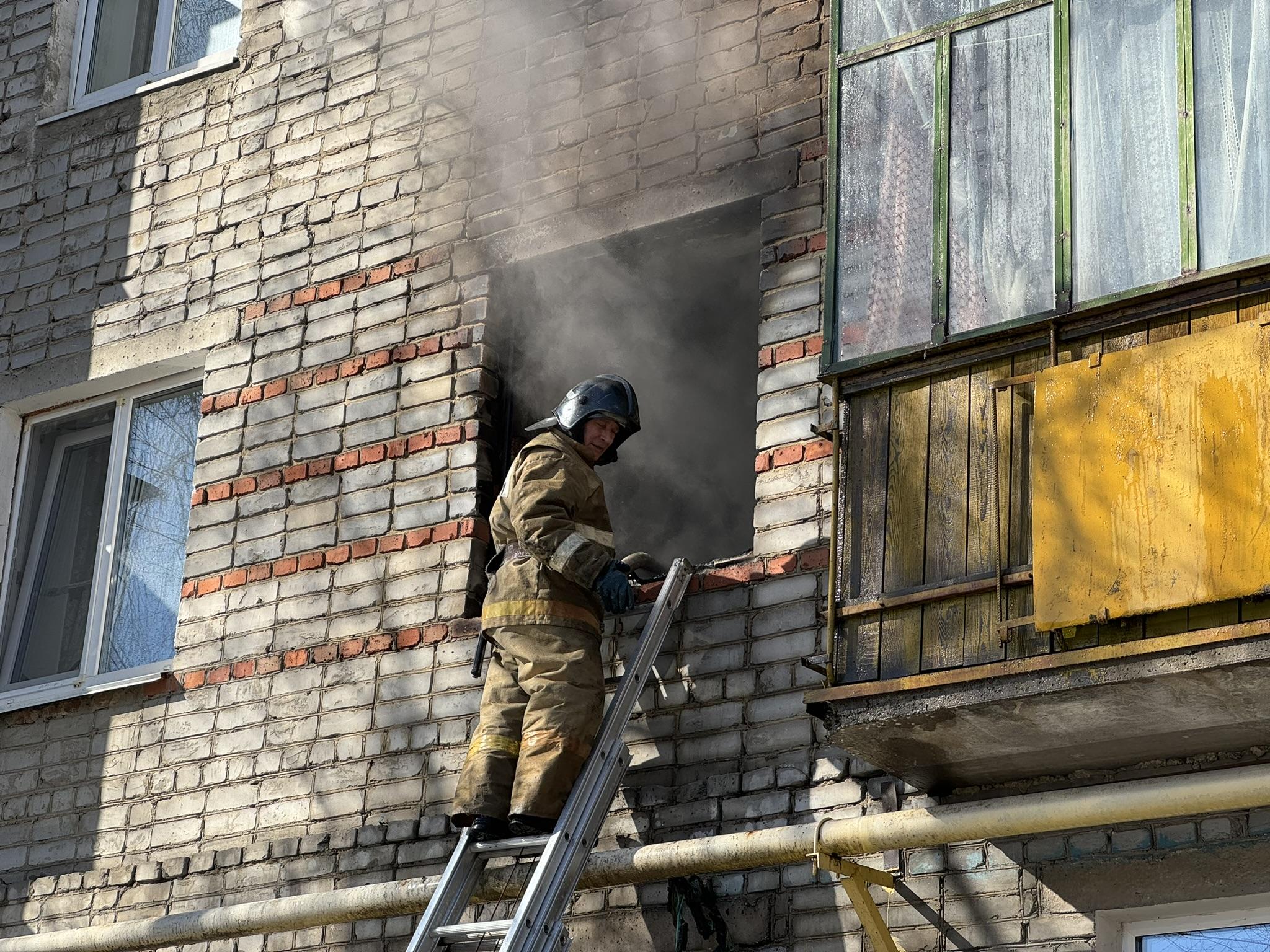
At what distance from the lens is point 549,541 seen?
621cm

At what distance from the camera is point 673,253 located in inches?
321

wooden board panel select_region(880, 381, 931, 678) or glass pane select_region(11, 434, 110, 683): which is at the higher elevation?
glass pane select_region(11, 434, 110, 683)

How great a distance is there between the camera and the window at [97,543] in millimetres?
8273

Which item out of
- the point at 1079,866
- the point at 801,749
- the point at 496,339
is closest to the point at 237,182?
the point at 496,339

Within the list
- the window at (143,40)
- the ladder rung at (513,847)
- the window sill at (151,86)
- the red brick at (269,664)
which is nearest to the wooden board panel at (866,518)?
the ladder rung at (513,847)

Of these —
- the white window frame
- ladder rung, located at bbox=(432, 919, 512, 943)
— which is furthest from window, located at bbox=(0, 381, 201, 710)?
the white window frame

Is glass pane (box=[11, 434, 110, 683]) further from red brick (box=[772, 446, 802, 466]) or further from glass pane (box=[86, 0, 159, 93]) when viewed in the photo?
red brick (box=[772, 446, 802, 466])

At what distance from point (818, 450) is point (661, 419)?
2.35 metres

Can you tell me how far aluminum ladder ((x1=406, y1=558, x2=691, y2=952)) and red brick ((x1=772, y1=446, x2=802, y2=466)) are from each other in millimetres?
561

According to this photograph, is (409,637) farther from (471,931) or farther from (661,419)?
(661,419)

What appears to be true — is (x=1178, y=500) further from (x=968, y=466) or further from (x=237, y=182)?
(x=237, y=182)

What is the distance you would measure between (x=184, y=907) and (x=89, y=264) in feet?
10.7

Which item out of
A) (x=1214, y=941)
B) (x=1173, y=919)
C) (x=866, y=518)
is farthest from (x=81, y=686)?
(x=1214, y=941)

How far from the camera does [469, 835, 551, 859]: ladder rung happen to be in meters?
5.78
